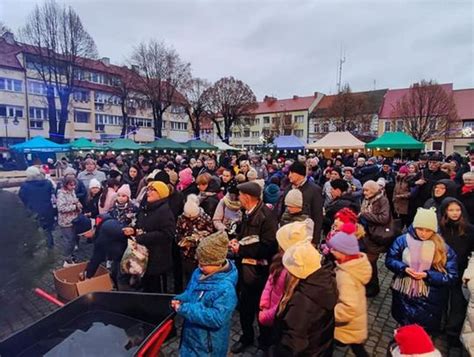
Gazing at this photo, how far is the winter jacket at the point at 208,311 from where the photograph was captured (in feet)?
7.59

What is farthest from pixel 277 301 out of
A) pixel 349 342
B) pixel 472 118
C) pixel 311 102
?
pixel 311 102

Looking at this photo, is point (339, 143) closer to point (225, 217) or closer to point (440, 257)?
point (225, 217)

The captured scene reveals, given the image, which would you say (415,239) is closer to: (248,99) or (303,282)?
(303,282)

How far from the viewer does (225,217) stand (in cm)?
448

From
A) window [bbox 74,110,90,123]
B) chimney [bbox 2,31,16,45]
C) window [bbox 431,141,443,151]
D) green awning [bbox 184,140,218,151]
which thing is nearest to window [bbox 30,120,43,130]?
window [bbox 74,110,90,123]

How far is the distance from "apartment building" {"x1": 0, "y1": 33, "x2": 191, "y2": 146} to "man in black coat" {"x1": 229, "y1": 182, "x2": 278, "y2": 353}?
33474mm

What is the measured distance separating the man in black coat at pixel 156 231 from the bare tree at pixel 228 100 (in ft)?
132

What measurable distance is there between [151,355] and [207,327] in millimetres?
518

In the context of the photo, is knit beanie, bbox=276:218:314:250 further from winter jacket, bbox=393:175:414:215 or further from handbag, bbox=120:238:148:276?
winter jacket, bbox=393:175:414:215

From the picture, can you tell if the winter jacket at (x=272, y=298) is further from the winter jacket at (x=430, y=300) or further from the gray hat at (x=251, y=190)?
the winter jacket at (x=430, y=300)

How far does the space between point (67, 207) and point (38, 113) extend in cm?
4336

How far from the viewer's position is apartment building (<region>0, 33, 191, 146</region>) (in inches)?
1416

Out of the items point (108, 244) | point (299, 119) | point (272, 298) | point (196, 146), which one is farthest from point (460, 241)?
point (299, 119)

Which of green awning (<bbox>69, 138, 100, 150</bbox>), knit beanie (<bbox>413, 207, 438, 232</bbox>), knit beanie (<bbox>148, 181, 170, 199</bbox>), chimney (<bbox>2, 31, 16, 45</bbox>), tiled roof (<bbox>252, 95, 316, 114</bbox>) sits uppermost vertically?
chimney (<bbox>2, 31, 16, 45</bbox>)
